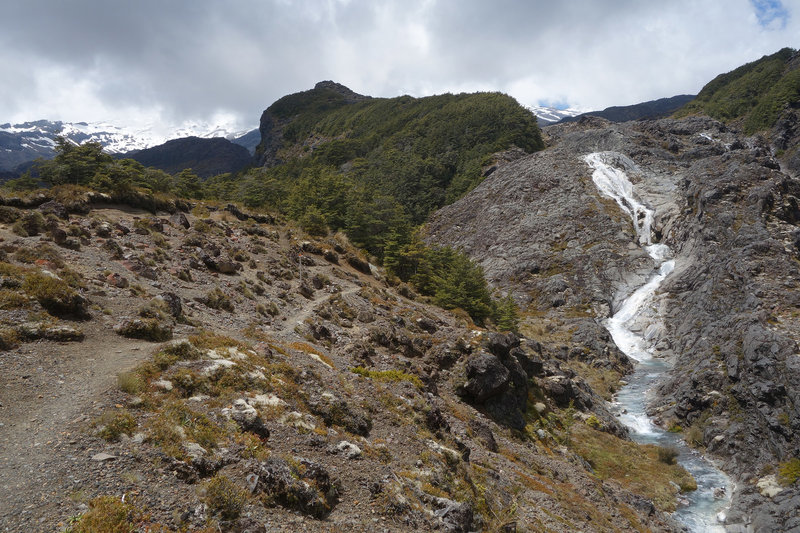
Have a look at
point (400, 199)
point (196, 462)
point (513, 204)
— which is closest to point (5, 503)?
point (196, 462)

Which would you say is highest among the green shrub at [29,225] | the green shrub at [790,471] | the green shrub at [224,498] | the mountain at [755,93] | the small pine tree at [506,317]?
the mountain at [755,93]

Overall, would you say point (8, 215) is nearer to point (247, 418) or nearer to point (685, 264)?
point (247, 418)

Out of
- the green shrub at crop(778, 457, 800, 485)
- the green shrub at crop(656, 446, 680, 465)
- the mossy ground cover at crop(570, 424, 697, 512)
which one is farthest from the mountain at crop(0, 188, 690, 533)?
the green shrub at crop(778, 457, 800, 485)

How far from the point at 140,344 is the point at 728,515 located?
28853mm

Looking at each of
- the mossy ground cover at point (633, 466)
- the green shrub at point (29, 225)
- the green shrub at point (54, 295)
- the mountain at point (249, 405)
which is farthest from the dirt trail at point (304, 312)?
the mossy ground cover at point (633, 466)

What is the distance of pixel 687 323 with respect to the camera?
4100 centimetres

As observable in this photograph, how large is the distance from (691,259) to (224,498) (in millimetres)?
59973

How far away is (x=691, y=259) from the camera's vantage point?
5000cm

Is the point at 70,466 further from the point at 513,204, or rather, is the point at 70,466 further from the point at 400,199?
the point at 400,199

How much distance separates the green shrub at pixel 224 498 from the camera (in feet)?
22.9

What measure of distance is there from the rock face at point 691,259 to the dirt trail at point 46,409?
715 inches

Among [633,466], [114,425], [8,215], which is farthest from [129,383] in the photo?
[633,466]

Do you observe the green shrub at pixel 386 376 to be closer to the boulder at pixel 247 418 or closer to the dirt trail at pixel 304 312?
the dirt trail at pixel 304 312

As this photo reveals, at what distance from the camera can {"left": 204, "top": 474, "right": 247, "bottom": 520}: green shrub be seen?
698 cm
